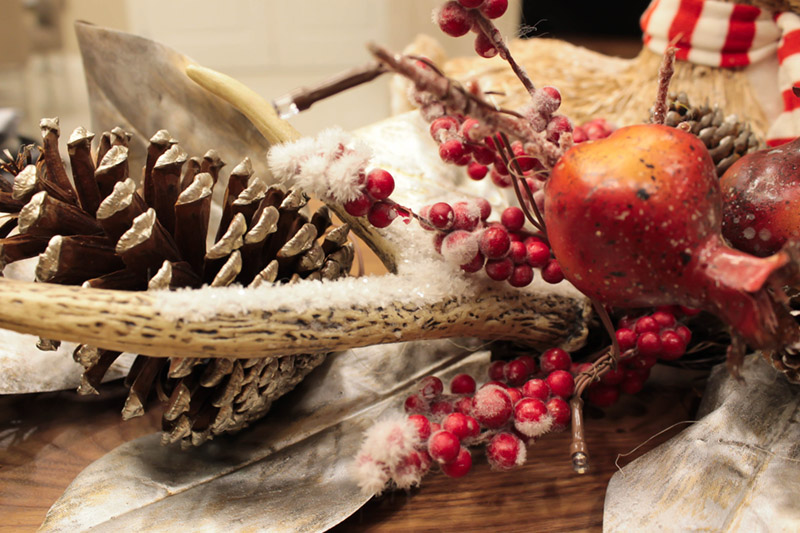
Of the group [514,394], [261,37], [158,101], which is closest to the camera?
[514,394]

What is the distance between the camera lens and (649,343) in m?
0.36

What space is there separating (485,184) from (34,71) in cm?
140

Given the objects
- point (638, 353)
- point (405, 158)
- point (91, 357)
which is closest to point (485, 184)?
point (405, 158)

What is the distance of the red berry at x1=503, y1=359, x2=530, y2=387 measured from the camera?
1.22 feet

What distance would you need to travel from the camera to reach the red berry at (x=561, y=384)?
346 mm

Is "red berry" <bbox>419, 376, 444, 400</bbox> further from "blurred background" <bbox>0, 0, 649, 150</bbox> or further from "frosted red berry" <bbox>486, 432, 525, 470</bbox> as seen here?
"blurred background" <bbox>0, 0, 649, 150</bbox>

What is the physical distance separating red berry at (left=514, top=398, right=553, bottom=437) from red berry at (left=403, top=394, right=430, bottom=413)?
0.05 m

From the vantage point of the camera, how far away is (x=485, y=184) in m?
0.51

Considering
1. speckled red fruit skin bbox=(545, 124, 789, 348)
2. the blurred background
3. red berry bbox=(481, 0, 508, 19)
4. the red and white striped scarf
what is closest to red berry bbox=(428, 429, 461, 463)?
speckled red fruit skin bbox=(545, 124, 789, 348)

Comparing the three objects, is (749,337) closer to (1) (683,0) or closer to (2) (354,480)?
(2) (354,480)

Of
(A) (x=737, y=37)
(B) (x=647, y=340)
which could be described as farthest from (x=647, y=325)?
(A) (x=737, y=37)

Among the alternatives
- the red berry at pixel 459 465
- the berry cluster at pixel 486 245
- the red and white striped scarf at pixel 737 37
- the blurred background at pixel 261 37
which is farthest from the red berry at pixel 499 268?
the blurred background at pixel 261 37

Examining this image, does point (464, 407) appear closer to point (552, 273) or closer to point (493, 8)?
point (552, 273)

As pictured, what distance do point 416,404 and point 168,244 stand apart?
160 millimetres
